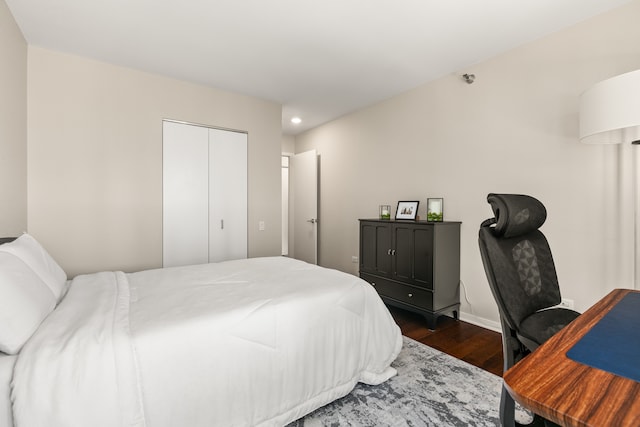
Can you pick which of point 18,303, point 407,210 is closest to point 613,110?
point 407,210

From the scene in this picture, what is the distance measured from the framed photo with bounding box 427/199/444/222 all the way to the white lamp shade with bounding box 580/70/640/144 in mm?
1498

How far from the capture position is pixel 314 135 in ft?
17.2

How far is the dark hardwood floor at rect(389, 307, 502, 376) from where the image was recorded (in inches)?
90.0

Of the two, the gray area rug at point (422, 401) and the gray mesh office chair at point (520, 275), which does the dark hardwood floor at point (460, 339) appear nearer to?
the gray area rug at point (422, 401)

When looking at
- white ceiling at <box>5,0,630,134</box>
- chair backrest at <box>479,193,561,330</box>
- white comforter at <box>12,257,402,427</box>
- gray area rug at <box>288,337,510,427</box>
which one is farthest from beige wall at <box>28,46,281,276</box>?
chair backrest at <box>479,193,561,330</box>

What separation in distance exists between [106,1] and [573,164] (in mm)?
3685

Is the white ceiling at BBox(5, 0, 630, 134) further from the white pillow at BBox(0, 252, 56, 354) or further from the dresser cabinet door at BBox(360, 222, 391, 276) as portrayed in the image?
the white pillow at BBox(0, 252, 56, 354)

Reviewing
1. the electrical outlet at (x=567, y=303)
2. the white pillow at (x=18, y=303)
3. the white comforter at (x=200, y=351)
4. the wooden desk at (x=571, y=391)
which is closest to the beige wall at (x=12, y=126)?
the white comforter at (x=200, y=351)

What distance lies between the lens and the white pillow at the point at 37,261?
4.71 ft

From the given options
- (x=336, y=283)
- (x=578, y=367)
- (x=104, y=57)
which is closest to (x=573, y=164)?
(x=336, y=283)

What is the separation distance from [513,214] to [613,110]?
861 mm

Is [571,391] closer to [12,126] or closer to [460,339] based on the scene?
[460,339]

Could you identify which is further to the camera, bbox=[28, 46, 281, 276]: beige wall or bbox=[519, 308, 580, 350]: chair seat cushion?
bbox=[28, 46, 281, 276]: beige wall

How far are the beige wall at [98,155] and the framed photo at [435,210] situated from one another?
2743mm
